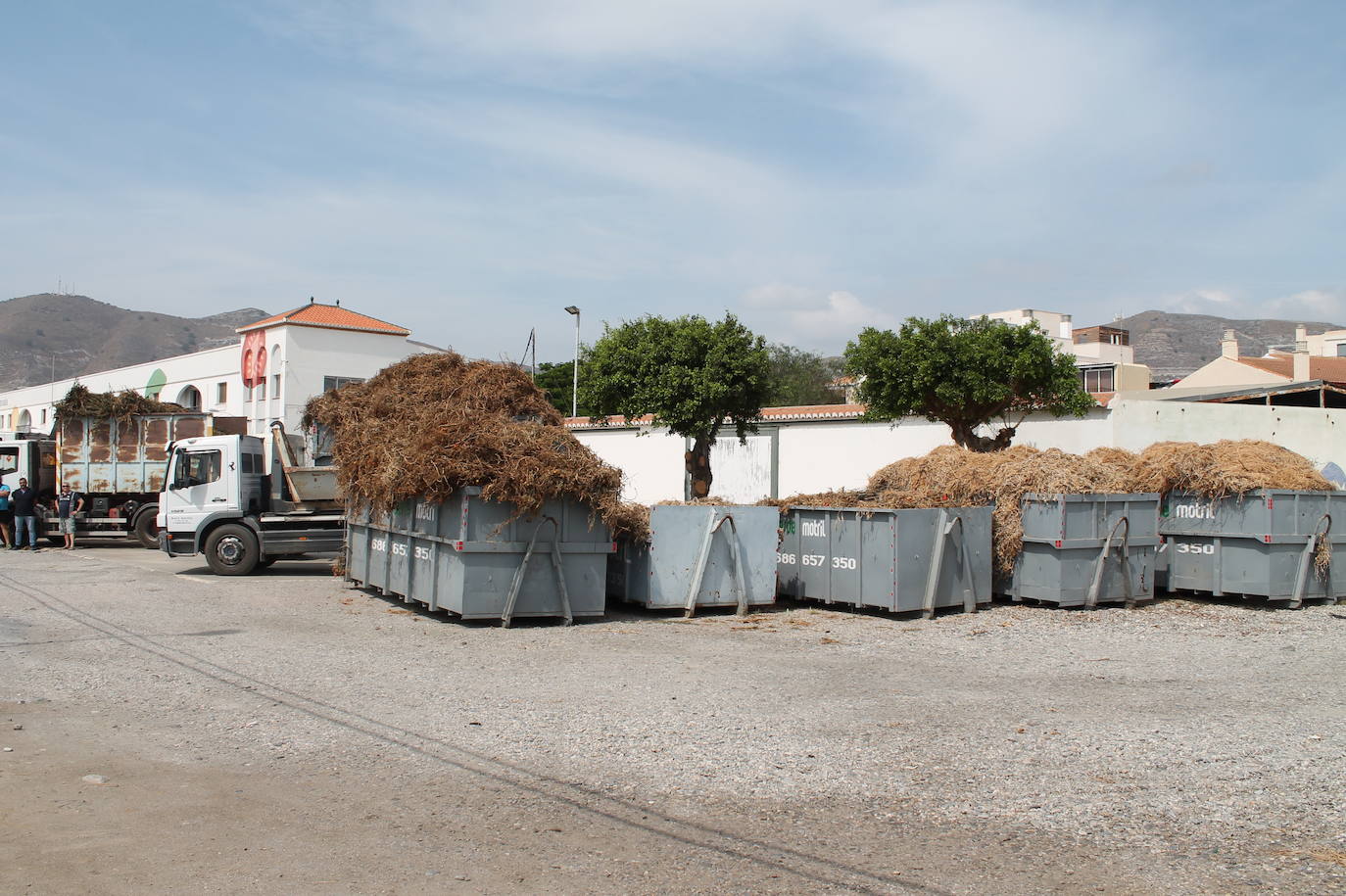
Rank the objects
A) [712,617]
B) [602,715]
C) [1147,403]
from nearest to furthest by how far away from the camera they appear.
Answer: [602,715] → [712,617] → [1147,403]

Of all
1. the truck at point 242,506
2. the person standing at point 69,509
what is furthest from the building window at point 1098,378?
the person standing at point 69,509

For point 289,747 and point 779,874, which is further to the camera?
point 289,747

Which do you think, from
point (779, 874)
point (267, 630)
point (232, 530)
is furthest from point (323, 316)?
point (779, 874)

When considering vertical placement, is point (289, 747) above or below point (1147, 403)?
below

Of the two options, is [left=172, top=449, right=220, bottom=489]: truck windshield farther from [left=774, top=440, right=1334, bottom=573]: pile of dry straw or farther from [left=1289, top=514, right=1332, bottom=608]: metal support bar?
[left=1289, top=514, right=1332, bottom=608]: metal support bar

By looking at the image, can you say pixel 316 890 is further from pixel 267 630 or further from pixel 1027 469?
pixel 1027 469

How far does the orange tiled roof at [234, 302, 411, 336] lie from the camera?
5119cm

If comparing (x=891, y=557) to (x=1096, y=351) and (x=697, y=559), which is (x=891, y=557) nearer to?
(x=697, y=559)

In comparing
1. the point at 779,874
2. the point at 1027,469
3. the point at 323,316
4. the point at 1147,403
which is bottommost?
the point at 779,874

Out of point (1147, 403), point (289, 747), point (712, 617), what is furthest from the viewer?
point (1147, 403)

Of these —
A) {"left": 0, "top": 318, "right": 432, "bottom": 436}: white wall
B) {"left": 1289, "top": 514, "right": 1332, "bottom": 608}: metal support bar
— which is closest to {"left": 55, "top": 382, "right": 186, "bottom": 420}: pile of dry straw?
{"left": 0, "top": 318, "right": 432, "bottom": 436}: white wall

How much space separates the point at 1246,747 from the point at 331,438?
1509cm

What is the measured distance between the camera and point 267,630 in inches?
485

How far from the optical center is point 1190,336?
182 meters
